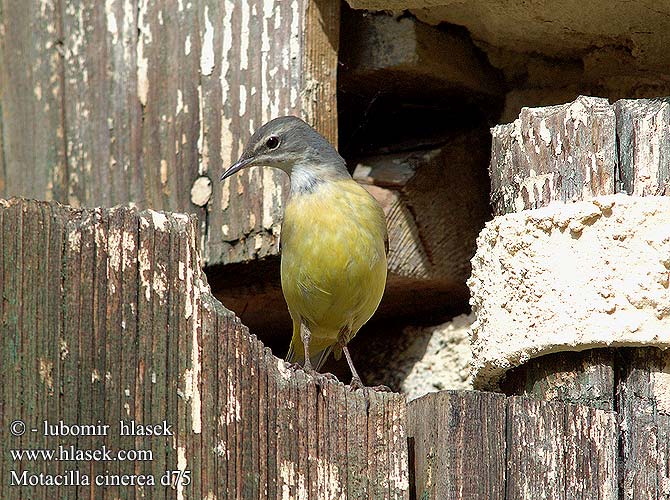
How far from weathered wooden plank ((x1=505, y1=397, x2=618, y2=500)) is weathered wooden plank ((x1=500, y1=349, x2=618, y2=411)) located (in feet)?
0.53

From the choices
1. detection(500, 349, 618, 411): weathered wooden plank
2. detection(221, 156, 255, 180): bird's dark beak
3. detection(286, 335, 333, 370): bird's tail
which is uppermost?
detection(221, 156, 255, 180): bird's dark beak

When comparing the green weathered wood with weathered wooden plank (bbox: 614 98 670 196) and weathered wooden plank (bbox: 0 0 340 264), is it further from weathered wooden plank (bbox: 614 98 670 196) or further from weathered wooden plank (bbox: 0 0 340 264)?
weathered wooden plank (bbox: 0 0 340 264)

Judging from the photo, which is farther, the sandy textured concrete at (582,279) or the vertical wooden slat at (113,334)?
the sandy textured concrete at (582,279)

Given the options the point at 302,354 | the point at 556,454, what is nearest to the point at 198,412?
the point at 556,454

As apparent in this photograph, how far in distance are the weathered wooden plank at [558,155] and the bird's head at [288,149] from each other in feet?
3.11

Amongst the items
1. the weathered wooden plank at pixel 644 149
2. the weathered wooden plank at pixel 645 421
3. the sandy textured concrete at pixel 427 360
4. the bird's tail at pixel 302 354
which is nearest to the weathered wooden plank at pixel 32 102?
the bird's tail at pixel 302 354

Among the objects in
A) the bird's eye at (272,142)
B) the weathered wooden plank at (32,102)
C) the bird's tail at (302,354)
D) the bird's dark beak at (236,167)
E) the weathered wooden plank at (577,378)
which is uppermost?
the weathered wooden plank at (32,102)

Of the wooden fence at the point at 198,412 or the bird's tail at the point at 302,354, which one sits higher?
the bird's tail at the point at 302,354

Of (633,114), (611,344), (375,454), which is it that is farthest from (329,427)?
(633,114)

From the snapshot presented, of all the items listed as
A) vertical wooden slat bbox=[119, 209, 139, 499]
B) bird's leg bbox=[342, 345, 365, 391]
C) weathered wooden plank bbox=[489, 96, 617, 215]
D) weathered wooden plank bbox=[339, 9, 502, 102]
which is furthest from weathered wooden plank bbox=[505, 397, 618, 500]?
weathered wooden plank bbox=[339, 9, 502, 102]

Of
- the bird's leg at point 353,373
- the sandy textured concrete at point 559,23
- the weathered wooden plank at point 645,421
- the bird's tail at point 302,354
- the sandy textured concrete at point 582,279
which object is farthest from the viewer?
the bird's tail at point 302,354

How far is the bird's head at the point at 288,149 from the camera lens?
155 inches

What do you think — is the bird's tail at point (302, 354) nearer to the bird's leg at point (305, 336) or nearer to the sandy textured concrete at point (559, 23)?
the bird's leg at point (305, 336)

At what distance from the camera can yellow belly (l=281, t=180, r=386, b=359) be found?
4449 millimetres
